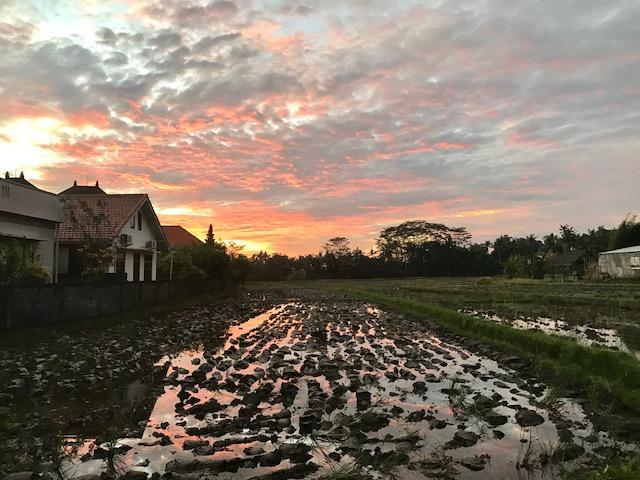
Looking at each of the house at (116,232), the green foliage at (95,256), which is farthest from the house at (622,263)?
the green foliage at (95,256)

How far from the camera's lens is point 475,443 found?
226 inches

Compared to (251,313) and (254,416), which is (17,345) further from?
(251,313)

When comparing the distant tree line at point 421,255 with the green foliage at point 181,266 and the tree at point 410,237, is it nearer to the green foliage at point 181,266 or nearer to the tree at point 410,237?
the tree at point 410,237

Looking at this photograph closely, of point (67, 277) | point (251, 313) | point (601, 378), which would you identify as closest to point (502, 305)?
point (251, 313)

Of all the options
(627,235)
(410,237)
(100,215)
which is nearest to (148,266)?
(100,215)

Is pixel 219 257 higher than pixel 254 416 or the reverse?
higher

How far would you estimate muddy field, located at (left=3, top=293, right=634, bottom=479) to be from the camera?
5055mm

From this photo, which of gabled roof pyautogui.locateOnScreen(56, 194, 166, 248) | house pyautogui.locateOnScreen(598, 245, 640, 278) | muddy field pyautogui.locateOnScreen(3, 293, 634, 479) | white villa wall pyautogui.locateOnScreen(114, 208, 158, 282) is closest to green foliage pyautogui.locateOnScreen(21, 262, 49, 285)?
gabled roof pyautogui.locateOnScreen(56, 194, 166, 248)

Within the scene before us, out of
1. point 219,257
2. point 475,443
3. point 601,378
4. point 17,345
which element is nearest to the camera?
point 475,443

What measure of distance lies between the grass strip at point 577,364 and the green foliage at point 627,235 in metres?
53.3

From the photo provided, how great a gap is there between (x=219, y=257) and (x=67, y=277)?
540 inches

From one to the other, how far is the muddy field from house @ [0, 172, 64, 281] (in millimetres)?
11662

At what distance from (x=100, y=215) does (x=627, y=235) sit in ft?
191

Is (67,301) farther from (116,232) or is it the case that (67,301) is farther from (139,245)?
(139,245)
